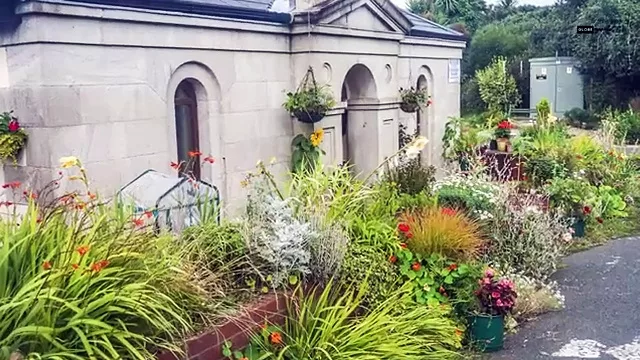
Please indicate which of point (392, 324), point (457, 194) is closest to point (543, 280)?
point (457, 194)

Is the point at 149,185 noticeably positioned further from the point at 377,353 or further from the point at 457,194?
the point at 457,194

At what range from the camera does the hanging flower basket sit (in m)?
8.35

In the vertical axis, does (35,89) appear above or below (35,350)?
above

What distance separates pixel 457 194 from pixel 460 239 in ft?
6.04

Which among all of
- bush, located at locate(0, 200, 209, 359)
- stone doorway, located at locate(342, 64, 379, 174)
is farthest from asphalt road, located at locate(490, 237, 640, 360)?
stone doorway, located at locate(342, 64, 379, 174)

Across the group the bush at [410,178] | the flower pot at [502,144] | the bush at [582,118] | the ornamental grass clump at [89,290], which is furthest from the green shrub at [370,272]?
the bush at [582,118]

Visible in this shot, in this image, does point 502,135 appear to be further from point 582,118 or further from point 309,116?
point 582,118

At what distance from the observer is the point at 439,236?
5828 millimetres

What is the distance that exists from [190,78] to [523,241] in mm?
4230

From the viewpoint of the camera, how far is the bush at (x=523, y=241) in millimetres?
6973

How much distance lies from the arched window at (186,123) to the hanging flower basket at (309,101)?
1.44 m

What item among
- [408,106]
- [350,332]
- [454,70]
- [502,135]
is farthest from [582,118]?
[350,332]

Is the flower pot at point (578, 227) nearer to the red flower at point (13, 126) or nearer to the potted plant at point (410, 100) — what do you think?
the potted plant at point (410, 100)

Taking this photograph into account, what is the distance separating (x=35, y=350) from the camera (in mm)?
3164
